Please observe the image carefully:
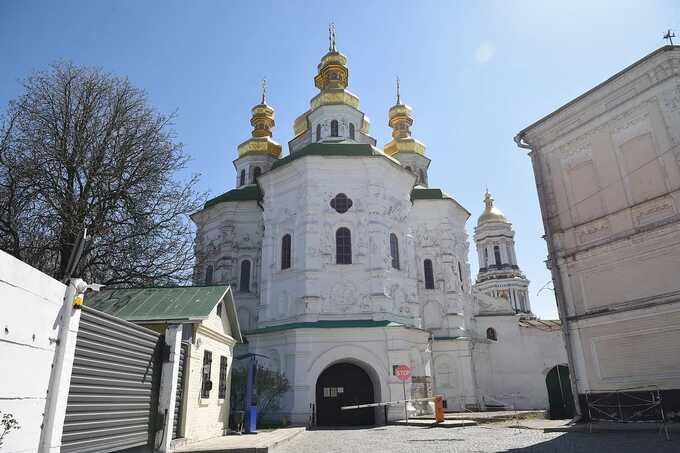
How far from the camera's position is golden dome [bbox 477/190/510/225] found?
2040 inches

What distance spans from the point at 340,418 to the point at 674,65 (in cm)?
1707

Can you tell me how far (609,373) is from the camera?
12516 mm

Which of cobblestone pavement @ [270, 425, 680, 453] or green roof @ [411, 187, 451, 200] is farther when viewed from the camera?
green roof @ [411, 187, 451, 200]

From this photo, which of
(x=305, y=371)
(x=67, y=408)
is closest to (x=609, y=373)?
(x=305, y=371)

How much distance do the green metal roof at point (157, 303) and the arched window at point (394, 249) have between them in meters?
11.6

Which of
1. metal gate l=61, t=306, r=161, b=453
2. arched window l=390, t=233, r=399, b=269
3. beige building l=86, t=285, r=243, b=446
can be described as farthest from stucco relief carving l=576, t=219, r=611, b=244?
metal gate l=61, t=306, r=161, b=453

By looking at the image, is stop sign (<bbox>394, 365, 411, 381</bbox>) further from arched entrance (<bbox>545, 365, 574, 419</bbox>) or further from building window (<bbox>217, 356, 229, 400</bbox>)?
building window (<bbox>217, 356, 229, 400</bbox>)

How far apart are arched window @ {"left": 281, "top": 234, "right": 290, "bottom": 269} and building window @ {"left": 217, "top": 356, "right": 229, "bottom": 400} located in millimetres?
8741

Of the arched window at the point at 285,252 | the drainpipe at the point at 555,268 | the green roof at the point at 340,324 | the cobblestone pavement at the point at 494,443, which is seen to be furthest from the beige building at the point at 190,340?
the drainpipe at the point at 555,268

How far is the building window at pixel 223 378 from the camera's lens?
13099 mm

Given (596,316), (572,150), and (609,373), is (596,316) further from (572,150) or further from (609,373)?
(572,150)

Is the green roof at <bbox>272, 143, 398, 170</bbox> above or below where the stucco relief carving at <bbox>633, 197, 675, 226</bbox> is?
above

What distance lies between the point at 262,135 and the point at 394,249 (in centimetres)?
1658

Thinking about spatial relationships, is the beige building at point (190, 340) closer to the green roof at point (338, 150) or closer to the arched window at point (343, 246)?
the arched window at point (343, 246)
